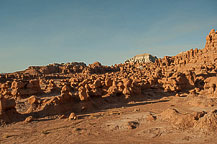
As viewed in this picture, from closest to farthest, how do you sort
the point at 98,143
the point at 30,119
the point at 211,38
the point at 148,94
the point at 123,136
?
the point at 98,143
the point at 123,136
the point at 30,119
the point at 148,94
the point at 211,38

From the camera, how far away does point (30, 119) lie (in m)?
9.72

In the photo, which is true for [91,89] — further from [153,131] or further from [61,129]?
[153,131]

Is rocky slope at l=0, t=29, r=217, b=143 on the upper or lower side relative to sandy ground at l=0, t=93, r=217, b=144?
upper

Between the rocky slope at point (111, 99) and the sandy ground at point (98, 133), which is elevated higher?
the rocky slope at point (111, 99)

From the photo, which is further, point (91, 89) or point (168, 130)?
point (91, 89)

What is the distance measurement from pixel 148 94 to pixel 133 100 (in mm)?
2829

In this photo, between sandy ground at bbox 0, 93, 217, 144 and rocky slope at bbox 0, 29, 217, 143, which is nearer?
sandy ground at bbox 0, 93, 217, 144

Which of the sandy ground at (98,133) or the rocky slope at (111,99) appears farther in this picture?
the rocky slope at (111,99)

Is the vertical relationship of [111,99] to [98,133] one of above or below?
above

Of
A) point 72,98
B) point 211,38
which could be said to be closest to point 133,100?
point 72,98

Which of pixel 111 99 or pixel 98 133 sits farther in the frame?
pixel 111 99

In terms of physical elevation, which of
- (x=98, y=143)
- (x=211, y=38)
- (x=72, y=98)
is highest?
(x=211, y=38)

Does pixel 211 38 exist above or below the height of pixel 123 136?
above

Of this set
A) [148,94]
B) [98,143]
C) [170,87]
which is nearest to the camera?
[98,143]
